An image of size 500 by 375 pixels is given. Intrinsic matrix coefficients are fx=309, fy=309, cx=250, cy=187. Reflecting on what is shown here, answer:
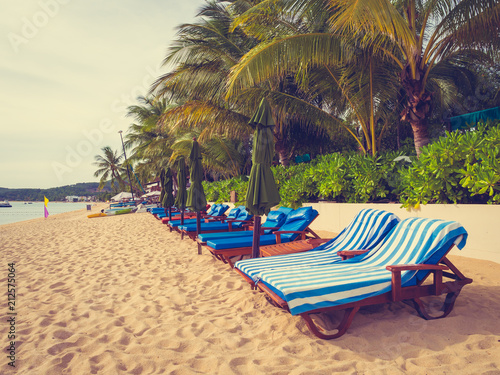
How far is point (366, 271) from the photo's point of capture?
2.77 m

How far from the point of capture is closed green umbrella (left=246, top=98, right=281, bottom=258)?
406cm

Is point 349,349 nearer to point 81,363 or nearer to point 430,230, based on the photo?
point 430,230

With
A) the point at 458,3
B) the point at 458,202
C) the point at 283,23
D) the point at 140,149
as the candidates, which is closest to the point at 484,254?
the point at 458,202

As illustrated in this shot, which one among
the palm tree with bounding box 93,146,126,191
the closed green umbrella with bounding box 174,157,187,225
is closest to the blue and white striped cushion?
the closed green umbrella with bounding box 174,157,187,225

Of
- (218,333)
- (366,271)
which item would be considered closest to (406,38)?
(366,271)

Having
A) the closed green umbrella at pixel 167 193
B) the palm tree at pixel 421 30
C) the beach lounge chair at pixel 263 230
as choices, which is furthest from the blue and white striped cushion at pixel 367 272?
the closed green umbrella at pixel 167 193

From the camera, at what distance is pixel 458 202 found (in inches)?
181

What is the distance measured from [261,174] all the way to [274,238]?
4.32ft

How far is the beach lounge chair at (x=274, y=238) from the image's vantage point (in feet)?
14.8

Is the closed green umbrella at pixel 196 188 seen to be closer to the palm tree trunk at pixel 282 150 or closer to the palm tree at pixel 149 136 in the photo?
the palm tree trunk at pixel 282 150

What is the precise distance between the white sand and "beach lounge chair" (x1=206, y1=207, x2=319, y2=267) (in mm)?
422

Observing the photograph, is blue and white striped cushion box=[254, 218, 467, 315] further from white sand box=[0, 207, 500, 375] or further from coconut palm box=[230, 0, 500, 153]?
coconut palm box=[230, 0, 500, 153]

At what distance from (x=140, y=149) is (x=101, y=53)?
66.4 ft

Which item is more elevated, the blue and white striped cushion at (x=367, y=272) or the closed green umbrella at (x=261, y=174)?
the closed green umbrella at (x=261, y=174)
